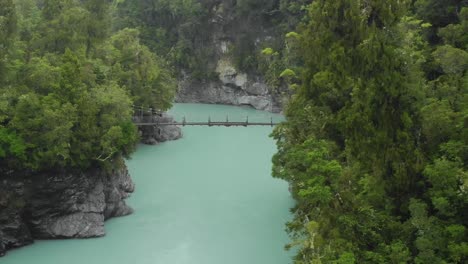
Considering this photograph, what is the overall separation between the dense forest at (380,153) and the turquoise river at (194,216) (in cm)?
442

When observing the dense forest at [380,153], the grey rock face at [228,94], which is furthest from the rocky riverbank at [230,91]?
the dense forest at [380,153]

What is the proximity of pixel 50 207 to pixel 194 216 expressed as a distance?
16.5 ft

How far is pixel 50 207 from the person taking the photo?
16.9m

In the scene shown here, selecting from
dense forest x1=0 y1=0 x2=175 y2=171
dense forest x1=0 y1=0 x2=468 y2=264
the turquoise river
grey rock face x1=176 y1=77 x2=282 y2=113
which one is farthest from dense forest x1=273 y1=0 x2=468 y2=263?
grey rock face x1=176 y1=77 x2=282 y2=113

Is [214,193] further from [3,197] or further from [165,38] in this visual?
[165,38]

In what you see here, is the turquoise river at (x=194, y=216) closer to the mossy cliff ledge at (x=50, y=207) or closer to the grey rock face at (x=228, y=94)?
the mossy cliff ledge at (x=50, y=207)

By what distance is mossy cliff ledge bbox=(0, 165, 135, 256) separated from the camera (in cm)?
1611

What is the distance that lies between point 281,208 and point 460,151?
1076 cm

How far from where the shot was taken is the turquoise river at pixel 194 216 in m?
16.5

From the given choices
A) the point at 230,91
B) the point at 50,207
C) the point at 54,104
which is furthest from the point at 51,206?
the point at 230,91

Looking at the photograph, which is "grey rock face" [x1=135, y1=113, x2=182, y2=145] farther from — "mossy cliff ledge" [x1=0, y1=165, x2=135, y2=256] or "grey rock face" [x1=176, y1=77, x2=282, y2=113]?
"mossy cliff ledge" [x1=0, y1=165, x2=135, y2=256]

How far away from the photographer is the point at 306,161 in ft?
37.1

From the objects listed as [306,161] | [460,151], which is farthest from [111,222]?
[460,151]

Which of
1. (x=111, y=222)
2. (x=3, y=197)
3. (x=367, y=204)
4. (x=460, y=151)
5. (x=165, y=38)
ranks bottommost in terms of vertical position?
(x=111, y=222)
